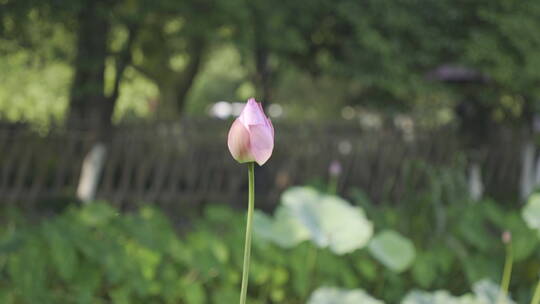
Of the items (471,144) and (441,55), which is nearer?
(441,55)

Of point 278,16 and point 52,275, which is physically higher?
point 278,16

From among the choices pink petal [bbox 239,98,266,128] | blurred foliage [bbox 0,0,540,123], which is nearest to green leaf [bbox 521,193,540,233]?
pink petal [bbox 239,98,266,128]

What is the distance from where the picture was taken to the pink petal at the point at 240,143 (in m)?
1.05

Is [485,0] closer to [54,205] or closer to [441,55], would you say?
[441,55]

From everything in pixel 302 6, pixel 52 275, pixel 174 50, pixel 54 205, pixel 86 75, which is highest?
pixel 302 6

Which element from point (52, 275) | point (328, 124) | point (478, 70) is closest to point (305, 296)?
point (52, 275)

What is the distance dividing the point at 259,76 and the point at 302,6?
1390 millimetres

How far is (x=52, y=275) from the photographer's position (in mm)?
2186

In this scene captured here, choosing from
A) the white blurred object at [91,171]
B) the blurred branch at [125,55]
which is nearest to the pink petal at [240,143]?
the blurred branch at [125,55]

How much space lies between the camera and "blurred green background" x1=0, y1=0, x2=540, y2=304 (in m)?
2.23

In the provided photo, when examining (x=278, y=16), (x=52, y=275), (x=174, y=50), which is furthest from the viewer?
(x=174, y=50)

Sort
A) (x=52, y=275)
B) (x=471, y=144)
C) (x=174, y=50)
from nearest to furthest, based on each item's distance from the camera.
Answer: (x=52, y=275), (x=174, y=50), (x=471, y=144)

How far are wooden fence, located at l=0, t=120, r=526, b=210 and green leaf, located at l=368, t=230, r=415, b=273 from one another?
203 inches

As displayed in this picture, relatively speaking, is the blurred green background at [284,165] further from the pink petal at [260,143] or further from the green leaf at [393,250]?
the pink petal at [260,143]
